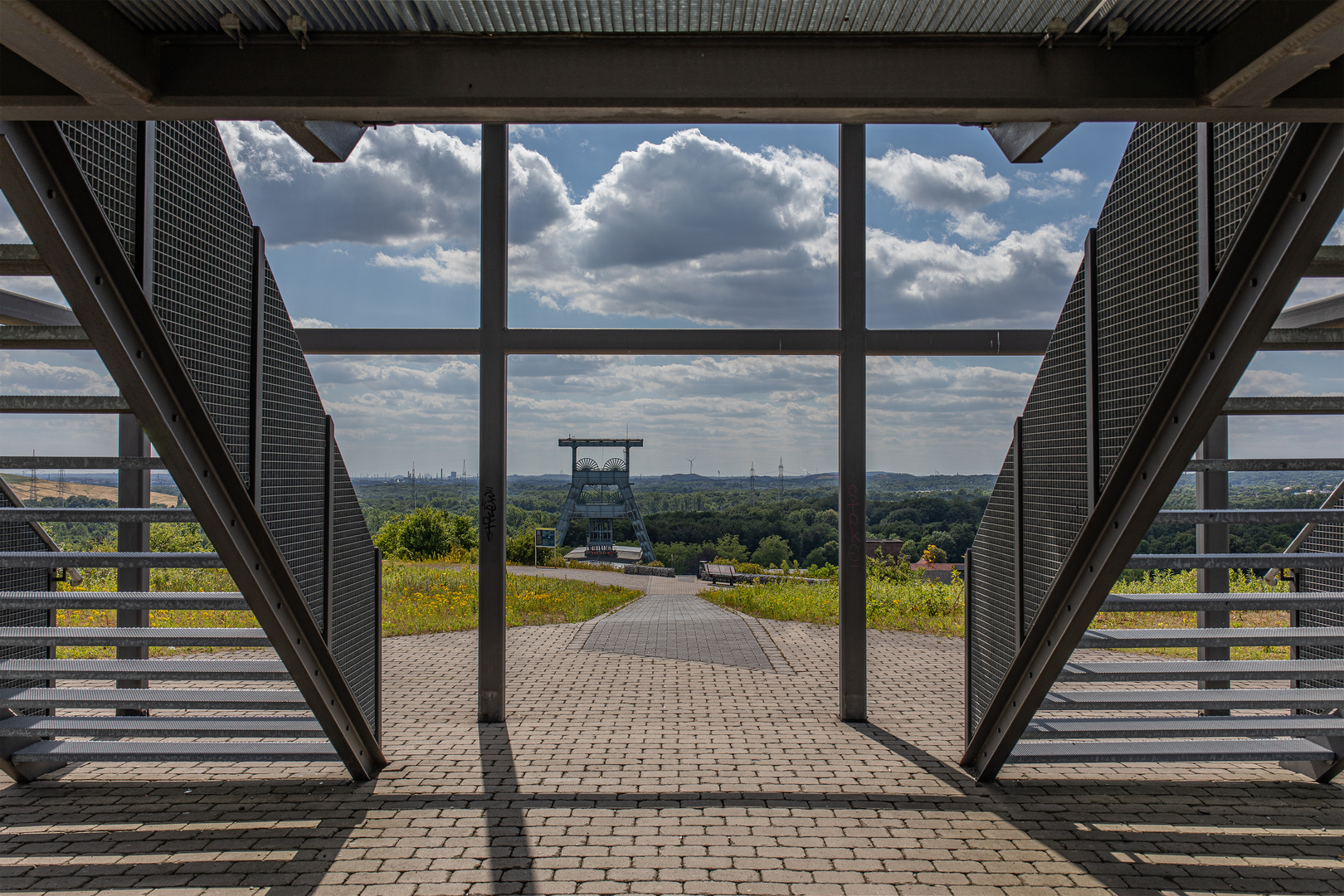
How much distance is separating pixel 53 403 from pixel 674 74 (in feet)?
9.72

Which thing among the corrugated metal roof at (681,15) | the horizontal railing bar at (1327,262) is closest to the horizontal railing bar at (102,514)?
the corrugated metal roof at (681,15)

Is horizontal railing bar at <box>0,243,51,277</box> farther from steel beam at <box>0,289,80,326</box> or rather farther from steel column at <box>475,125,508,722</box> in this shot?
steel column at <box>475,125,508,722</box>

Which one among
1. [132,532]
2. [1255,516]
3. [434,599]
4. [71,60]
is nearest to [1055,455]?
[1255,516]

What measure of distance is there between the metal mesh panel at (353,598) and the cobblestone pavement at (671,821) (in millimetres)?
641

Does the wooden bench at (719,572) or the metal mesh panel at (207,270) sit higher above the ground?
the metal mesh panel at (207,270)

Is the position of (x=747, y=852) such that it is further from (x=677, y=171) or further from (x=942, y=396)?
(x=677, y=171)

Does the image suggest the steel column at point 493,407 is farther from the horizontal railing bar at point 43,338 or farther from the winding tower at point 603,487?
the horizontal railing bar at point 43,338

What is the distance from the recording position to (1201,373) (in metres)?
2.52

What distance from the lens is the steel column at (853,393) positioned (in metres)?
5.44

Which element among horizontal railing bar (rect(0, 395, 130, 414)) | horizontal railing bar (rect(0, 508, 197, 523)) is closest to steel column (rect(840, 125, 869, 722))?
horizontal railing bar (rect(0, 508, 197, 523))

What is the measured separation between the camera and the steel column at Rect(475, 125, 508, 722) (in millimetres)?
5418

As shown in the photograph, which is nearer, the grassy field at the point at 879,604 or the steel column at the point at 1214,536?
the steel column at the point at 1214,536

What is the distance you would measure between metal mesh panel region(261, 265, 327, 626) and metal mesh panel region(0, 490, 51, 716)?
194 centimetres

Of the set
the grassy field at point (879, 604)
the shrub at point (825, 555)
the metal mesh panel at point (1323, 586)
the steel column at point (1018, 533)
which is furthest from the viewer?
the grassy field at point (879, 604)
